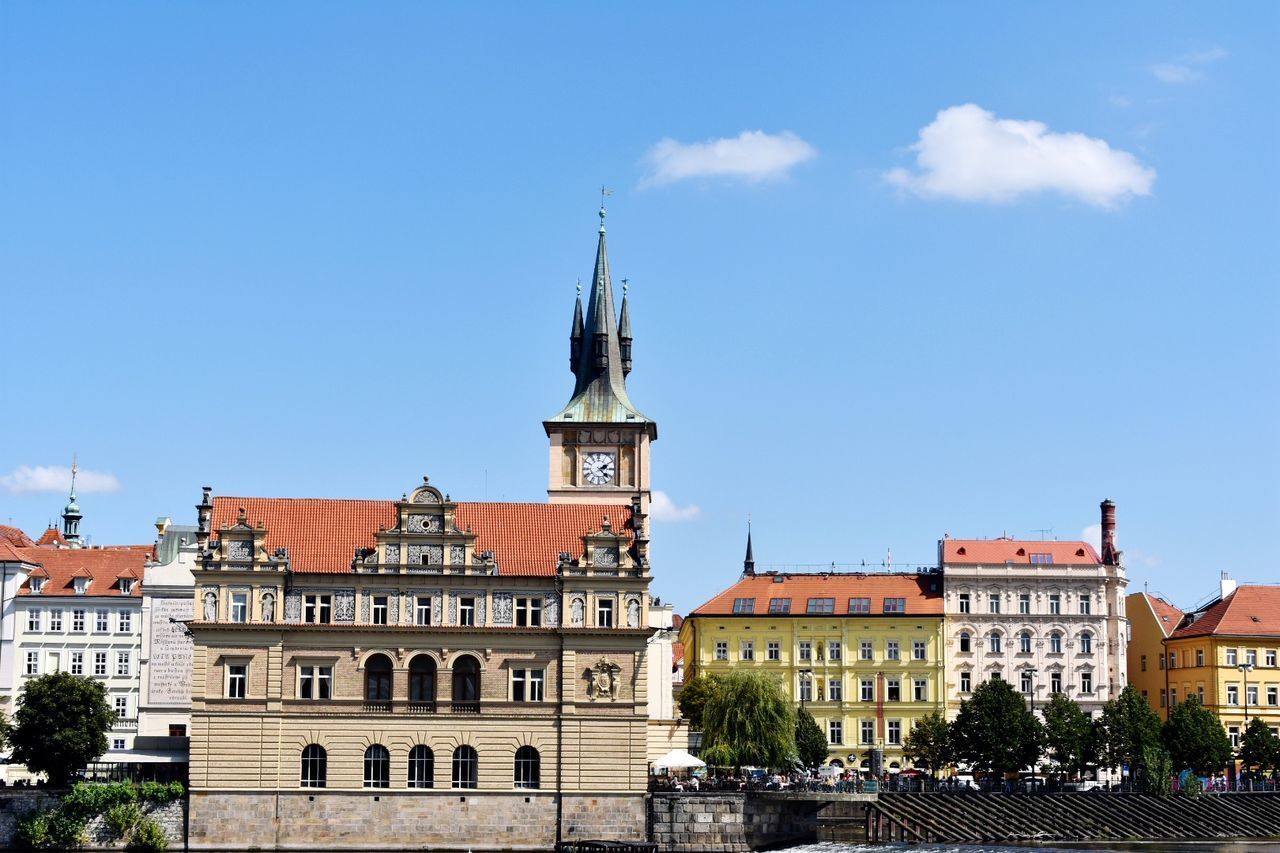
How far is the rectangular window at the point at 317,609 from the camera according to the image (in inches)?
3260

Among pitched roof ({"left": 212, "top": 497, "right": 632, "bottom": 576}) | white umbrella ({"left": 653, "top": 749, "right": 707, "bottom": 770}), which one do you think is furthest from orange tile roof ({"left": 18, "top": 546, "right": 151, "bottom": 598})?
white umbrella ({"left": 653, "top": 749, "right": 707, "bottom": 770})

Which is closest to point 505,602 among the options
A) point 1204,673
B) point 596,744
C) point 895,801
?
point 596,744

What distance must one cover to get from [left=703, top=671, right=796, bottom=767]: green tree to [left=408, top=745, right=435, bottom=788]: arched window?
22.0 metres

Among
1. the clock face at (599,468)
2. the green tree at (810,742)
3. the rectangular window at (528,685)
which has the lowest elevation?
the green tree at (810,742)

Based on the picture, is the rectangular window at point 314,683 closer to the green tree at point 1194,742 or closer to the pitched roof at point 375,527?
the pitched roof at point 375,527

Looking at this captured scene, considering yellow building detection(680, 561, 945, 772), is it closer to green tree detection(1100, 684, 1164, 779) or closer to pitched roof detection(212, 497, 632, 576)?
green tree detection(1100, 684, 1164, 779)

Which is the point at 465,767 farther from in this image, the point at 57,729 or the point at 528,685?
the point at 57,729

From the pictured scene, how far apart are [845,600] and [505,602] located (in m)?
41.9

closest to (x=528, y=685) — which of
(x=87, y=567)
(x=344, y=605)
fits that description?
(x=344, y=605)

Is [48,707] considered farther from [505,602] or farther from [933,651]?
[933,651]

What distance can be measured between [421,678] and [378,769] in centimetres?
432

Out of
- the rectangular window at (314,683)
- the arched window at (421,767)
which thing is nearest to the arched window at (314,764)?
the rectangular window at (314,683)

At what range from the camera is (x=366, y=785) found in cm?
8162

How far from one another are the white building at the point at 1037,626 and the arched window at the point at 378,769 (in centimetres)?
4707
